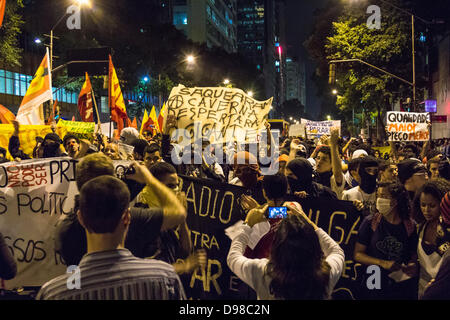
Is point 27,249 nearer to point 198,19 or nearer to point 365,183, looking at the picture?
point 365,183

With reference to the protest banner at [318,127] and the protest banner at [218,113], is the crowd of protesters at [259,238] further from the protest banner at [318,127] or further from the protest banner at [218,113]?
the protest banner at [318,127]

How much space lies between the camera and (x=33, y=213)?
4566mm

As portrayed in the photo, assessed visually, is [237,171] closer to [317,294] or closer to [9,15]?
[317,294]

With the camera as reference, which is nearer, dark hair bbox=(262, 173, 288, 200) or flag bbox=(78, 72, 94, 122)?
dark hair bbox=(262, 173, 288, 200)

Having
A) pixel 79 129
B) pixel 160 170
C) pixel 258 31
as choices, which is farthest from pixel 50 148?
pixel 258 31

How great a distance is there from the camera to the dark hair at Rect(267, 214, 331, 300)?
253cm

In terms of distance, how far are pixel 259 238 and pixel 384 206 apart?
123cm

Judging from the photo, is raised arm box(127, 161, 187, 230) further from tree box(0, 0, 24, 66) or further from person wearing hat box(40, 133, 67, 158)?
tree box(0, 0, 24, 66)

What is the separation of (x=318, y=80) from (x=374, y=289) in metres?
47.3

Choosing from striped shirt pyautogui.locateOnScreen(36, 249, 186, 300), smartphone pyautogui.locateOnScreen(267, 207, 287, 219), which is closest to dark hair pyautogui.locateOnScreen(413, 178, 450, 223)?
smartphone pyautogui.locateOnScreen(267, 207, 287, 219)

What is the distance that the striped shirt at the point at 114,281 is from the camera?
2.25 meters

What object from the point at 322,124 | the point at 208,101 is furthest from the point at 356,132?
the point at 208,101

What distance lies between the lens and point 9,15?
20906 mm
